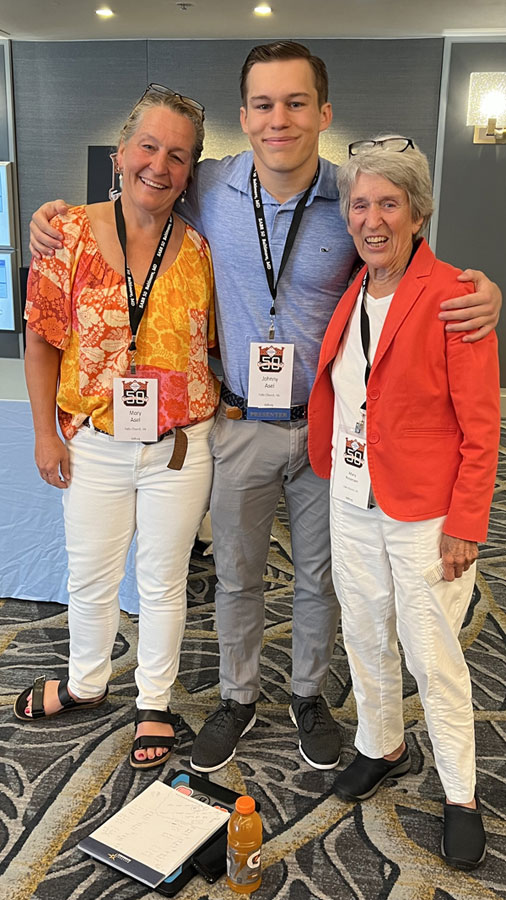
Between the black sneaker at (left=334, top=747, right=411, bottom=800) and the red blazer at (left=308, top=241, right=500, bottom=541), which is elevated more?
the red blazer at (left=308, top=241, right=500, bottom=541)

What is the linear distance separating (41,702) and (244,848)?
88 centimetres

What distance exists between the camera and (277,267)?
188cm

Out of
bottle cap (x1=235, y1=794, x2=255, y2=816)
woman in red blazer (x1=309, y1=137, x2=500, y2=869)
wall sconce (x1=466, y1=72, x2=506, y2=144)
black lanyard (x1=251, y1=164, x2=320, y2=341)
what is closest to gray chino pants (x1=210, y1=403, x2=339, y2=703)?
woman in red blazer (x1=309, y1=137, x2=500, y2=869)

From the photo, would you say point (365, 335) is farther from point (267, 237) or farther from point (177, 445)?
point (177, 445)

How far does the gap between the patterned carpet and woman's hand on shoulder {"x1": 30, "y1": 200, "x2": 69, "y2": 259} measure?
1.37 m

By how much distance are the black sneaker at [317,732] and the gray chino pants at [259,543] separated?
4cm

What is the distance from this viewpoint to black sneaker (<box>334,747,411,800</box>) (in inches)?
78.3

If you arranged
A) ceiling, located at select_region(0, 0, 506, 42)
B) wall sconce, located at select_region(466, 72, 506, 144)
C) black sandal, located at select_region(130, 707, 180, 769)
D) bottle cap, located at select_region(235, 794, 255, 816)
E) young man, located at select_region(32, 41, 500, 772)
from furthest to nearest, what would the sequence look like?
wall sconce, located at select_region(466, 72, 506, 144) < ceiling, located at select_region(0, 0, 506, 42) < black sandal, located at select_region(130, 707, 180, 769) < young man, located at select_region(32, 41, 500, 772) < bottle cap, located at select_region(235, 794, 255, 816)

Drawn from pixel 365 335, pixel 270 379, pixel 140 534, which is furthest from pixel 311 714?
pixel 365 335

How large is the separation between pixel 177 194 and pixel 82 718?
155 centimetres

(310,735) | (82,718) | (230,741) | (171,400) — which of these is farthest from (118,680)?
(171,400)

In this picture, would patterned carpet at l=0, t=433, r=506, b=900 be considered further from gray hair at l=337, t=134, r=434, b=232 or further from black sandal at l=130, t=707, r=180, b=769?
gray hair at l=337, t=134, r=434, b=232

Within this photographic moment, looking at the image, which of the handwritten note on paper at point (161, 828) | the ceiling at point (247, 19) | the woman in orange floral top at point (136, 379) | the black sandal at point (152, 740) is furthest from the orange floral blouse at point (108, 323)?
the ceiling at point (247, 19)

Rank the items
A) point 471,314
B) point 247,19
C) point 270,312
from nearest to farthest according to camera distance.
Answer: point 471,314 < point 270,312 < point 247,19
